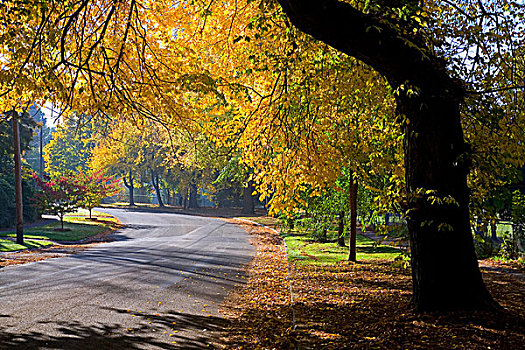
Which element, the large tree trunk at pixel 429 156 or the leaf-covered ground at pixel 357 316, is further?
the large tree trunk at pixel 429 156

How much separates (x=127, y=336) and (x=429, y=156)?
4.71 meters

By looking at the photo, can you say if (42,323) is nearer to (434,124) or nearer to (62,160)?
(434,124)

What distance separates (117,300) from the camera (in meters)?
8.77

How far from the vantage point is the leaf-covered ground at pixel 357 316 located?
16.7 feet

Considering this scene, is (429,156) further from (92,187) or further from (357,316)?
(92,187)

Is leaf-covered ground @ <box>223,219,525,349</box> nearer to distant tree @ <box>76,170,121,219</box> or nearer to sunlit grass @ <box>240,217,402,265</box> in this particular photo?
sunlit grass @ <box>240,217,402,265</box>

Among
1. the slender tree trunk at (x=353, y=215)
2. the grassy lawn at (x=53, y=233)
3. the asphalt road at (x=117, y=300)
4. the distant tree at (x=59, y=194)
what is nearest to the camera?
the asphalt road at (x=117, y=300)

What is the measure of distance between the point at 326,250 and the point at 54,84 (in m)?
12.8

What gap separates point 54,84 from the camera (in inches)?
281

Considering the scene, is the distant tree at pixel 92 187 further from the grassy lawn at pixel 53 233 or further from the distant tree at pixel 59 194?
the grassy lawn at pixel 53 233

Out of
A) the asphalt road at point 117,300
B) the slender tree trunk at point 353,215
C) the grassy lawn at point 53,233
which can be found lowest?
the grassy lawn at point 53,233

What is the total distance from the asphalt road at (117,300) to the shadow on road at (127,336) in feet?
0.04

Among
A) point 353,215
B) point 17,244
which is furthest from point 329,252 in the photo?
point 17,244

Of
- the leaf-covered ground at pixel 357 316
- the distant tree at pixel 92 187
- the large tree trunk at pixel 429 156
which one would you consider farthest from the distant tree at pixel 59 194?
the large tree trunk at pixel 429 156
